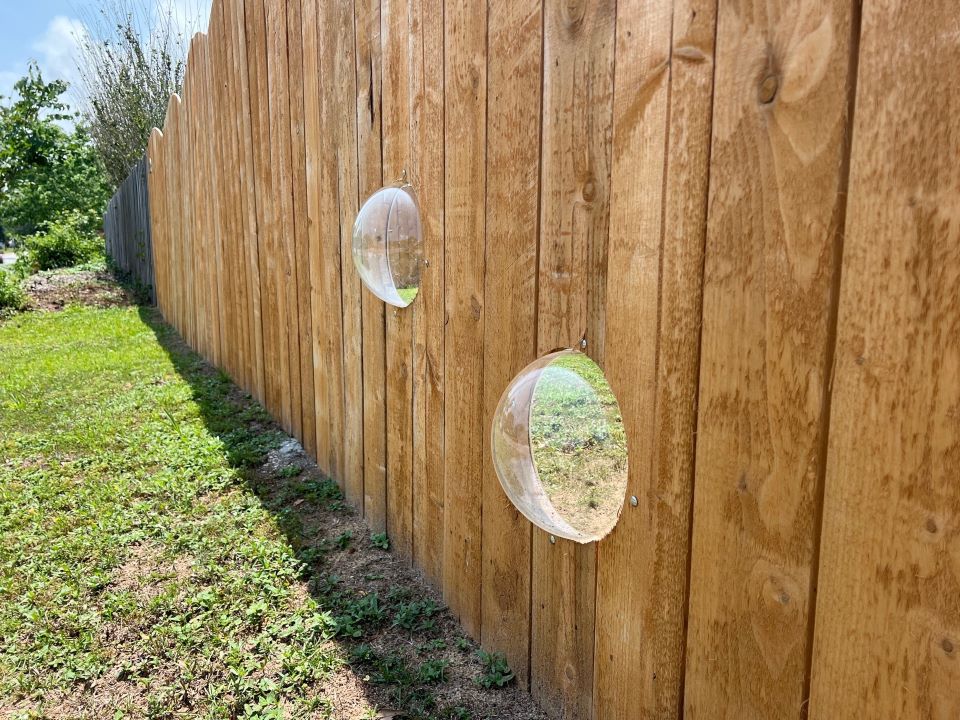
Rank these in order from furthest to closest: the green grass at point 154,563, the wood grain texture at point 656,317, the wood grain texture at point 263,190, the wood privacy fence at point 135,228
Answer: the wood privacy fence at point 135,228
the wood grain texture at point 263,190
the green grass at point 154,563
the wood grain texture at point 656,317

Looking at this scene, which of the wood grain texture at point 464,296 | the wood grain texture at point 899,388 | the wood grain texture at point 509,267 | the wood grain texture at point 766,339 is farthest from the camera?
the wood grain texture at point 464,296

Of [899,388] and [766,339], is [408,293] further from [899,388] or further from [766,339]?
[899,388]

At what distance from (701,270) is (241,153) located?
397cm

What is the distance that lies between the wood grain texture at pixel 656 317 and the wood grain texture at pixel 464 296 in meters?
0.58

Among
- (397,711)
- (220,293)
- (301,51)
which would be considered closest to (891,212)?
(397,711)

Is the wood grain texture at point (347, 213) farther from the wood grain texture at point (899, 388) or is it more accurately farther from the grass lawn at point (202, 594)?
the wood grain texture at point (899, 388)

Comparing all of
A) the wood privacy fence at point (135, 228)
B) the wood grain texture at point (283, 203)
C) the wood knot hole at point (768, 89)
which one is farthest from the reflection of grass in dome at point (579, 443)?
the wood privacy fence at point (135, 228)

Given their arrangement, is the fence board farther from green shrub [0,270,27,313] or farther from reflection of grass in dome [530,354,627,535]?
green shrub [0,270,27,313]

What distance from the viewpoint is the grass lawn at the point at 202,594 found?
6.32 ft

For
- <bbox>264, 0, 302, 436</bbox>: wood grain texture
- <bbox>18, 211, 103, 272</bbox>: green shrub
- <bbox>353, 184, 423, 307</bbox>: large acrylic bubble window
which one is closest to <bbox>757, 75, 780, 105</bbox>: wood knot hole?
<bbox>353, 184, 423, 307</bbox>: large acrylic bubble window

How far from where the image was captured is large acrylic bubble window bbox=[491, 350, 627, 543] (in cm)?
137

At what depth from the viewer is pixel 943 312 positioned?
2.68ft

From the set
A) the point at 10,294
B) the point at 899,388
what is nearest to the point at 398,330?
the point at 899,388

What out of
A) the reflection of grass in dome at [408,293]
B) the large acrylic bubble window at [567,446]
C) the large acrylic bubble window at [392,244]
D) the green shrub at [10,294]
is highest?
the large acrylic bubble window at [392,244]
